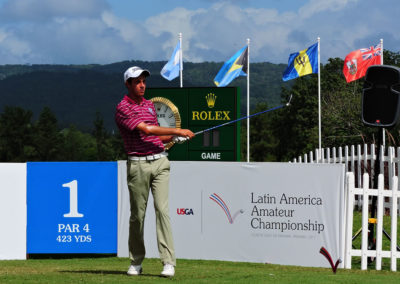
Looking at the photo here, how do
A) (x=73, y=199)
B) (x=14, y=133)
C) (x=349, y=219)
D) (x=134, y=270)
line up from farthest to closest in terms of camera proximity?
(x=14, y=133) → (x=73, y=199) → (x=349, y=219) → (x=134, y=270)

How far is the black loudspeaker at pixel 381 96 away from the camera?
35.3 ft

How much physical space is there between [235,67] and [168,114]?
10.5 metres

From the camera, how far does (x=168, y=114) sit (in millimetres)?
16156

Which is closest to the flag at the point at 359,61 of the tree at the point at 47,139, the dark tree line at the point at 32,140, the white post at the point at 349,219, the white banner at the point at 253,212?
the white banner at the point at 253,212

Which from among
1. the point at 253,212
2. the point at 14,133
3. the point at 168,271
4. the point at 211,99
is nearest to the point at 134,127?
the point at 168,271

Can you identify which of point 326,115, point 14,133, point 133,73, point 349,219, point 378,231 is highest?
point 14,133

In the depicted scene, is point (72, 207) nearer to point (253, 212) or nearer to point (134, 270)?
point (253, 212)

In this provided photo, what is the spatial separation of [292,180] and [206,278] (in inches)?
159

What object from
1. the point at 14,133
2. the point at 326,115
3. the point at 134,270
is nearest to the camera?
the point at 134,270

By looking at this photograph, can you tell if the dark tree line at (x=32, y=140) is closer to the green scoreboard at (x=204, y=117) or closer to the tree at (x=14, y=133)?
the tree at (x=14, y=133)

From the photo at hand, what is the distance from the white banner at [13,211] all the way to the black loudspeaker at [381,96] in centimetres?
556

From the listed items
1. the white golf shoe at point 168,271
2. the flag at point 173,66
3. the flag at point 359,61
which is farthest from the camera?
the flag at point 359,61

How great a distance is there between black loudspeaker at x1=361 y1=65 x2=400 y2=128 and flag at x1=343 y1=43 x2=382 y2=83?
1705 centimetres

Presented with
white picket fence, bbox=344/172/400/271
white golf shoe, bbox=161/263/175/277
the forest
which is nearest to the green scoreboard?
white picket fence, bbox=344/172/400/271
